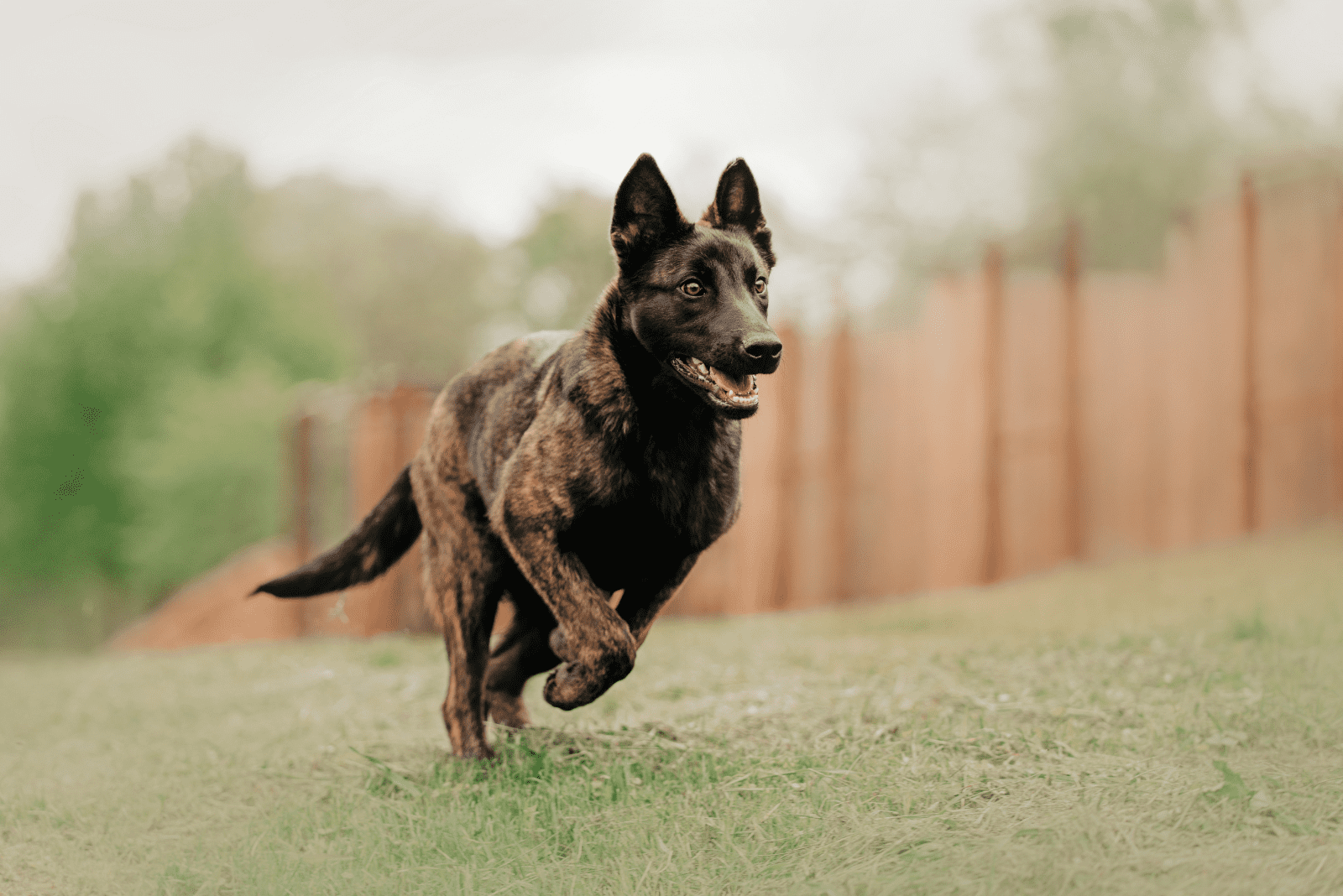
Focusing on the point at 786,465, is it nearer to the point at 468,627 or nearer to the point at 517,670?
the point at 517,670

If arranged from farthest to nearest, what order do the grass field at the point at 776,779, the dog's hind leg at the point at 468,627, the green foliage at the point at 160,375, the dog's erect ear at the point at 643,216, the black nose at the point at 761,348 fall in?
the green foliage at the point at 160,375
the dog's hind leg at the point at 468,627
the dog's erect ear at the point at 643,216
the black nose at the point at 761,348
the grass field at the point at 776,779

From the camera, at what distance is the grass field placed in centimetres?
319

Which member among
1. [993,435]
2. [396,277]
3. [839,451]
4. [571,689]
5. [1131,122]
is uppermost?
[1131,122]

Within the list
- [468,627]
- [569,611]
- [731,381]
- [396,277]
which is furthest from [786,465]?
[396,277]

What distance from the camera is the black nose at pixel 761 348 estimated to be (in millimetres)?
3678

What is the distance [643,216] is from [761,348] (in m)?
0.76

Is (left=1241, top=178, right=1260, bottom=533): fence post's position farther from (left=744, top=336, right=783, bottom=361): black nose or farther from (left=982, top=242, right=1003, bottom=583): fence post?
(left=744, top=336, right=783, bottom=361): black nose

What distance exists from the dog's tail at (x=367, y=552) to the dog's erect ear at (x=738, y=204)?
2.04 m

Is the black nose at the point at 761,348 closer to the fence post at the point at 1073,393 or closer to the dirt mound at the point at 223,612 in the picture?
the fence post at the point at 1073,393

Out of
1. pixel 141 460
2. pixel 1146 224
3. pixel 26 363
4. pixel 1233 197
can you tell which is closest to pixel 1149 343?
pixel 1233 197

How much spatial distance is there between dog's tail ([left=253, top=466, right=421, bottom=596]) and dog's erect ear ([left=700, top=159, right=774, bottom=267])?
204 cm

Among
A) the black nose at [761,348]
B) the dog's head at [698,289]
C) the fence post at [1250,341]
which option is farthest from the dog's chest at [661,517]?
the fence post at [1250,341]

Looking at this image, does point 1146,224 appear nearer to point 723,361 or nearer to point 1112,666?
point 1112,666

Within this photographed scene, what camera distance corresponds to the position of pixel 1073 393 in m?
10.6
